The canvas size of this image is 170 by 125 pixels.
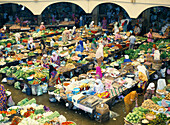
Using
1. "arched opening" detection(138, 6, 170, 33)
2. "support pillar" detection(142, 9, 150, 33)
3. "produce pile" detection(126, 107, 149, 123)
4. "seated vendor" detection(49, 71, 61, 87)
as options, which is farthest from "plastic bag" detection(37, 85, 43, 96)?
"arched opening" detection(138, 6, 170, 33)

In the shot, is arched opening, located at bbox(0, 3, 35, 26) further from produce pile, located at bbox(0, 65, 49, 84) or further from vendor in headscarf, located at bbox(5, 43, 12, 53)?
produce pile, located at bbox(0, 65, 49, 84)

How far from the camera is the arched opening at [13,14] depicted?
26.2 meters

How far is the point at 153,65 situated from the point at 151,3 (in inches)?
303

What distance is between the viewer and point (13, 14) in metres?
26.5

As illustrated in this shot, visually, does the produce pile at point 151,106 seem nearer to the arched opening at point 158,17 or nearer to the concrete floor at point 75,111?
the concrete floor at point 75,111

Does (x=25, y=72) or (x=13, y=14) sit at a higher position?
(x=13, y=14)

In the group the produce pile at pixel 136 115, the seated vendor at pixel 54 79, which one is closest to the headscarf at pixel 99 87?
the seated vendor at pixel 54 79

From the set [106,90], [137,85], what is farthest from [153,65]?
[106,90]

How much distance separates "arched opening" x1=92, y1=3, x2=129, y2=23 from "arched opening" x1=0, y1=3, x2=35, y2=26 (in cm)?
746

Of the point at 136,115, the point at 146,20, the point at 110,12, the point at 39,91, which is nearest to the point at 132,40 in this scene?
the point at 146,20

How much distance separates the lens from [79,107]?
10.1 m

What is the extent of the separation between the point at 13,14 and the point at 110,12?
10.8m

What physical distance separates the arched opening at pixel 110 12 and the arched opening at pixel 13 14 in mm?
7460

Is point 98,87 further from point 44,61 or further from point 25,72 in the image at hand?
point 44,61
